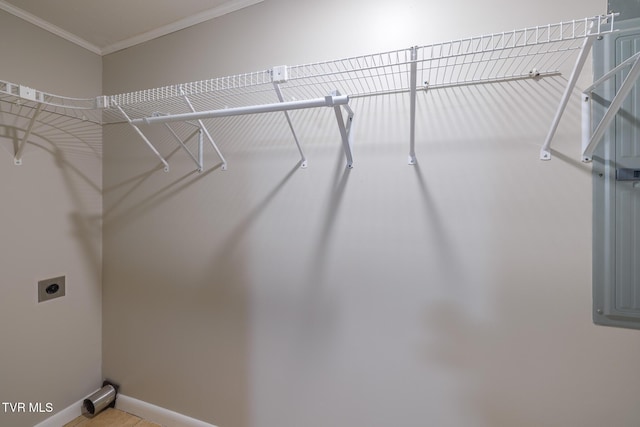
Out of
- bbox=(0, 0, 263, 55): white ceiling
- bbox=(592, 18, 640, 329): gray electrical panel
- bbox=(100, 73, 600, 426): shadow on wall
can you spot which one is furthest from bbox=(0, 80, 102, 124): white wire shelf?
bbox=(592, 18, 640, 329): gray electrical panel

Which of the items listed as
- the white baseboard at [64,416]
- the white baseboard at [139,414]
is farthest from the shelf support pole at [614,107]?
the white baseboard at [64,416]

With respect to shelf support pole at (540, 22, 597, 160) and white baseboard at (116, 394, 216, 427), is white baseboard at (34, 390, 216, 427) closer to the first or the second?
white baseboard at (116, 394, 216, 427)

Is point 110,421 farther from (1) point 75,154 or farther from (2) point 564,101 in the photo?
(2) point 564,101

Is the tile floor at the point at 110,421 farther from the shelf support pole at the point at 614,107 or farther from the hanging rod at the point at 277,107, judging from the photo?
the shelf support pole at the point at 614,107

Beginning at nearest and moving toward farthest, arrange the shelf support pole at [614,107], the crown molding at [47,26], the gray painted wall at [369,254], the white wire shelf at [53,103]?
the shelf support pole at [614,107] < the gray painted wall at [369,254] < the white wire shelf at [53,103] < the crown molding at [47,26]

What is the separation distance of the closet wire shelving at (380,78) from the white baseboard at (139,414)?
55.2 inches

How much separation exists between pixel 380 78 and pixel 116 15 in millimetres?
1414

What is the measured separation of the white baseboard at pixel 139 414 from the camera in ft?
4.52

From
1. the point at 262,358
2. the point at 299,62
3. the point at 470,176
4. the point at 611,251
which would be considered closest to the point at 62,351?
the point at 262,358

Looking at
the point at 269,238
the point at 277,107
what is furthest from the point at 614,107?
the point at 269,238

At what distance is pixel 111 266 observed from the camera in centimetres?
158

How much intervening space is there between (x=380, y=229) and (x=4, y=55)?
196 cm

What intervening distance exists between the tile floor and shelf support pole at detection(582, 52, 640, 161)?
7.75ft

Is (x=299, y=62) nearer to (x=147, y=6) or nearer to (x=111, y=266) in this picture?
(x=147, y=6)
